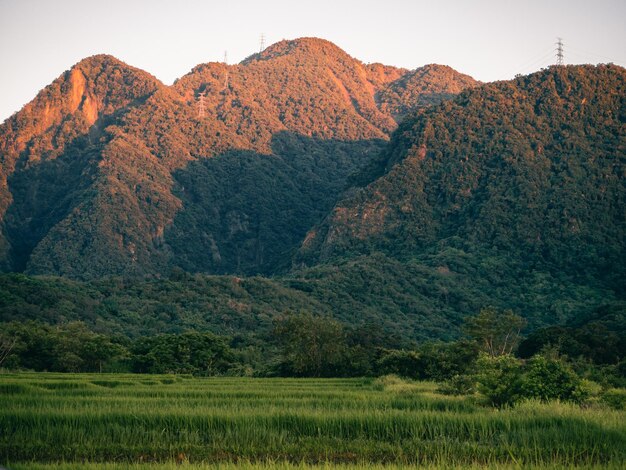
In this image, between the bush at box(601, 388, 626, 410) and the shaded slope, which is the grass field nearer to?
the bush at box(601, 388, 626, 410)

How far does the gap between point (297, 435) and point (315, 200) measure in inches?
5432

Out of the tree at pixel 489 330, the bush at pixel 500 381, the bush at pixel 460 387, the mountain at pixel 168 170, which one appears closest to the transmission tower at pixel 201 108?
the mountain at pixel 168 170

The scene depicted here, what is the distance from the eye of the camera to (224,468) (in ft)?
38.8

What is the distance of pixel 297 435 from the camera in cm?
1670

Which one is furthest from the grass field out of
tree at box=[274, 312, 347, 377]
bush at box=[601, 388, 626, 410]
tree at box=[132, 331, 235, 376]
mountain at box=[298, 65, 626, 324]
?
mountain at box=[298, 65, 626, 324]

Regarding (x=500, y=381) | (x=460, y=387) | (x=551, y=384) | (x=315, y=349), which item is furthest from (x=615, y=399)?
(x=315, y=349)

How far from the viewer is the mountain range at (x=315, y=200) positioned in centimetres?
9025

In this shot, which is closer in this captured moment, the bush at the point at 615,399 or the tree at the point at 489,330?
the bush at the point at 615,399

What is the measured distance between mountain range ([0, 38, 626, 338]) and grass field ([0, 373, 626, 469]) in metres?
51.8

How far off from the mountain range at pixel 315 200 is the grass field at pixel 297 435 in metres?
51.8

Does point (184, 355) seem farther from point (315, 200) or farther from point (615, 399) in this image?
point (315, 200)

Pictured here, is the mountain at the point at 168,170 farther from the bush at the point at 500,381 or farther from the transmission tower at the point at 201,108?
the bush at the point at 500,381

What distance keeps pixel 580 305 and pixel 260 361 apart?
45.5 meters

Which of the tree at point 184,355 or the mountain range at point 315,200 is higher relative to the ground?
the mountain range at point 315,200
